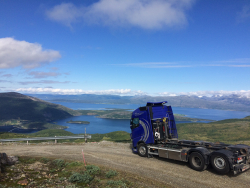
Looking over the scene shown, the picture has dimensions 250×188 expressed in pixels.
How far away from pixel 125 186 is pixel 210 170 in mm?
6545

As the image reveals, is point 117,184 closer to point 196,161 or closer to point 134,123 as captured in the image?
point 196,161

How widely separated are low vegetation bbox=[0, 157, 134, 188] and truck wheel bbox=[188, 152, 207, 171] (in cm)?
469

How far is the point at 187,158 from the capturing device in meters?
12.7

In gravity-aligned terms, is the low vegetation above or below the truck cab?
below

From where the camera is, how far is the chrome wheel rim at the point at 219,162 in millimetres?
10878

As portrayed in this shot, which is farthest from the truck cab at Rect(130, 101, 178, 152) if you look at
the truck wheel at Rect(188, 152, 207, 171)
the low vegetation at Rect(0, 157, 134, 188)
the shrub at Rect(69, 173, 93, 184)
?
the shrub at Rect(69, 173, 93, 184)

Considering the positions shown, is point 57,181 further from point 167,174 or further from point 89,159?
point 167,174

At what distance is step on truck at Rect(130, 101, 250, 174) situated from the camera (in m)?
11.0

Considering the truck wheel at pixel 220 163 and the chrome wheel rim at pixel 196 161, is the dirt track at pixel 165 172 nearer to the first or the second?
the truck wheel at pixel 220 163

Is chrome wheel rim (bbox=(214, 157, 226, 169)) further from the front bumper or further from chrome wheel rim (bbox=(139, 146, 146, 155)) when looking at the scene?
chrome wheel rim (bbox=(139, 146, 146, 155))

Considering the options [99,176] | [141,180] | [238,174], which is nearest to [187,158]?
[238,174]

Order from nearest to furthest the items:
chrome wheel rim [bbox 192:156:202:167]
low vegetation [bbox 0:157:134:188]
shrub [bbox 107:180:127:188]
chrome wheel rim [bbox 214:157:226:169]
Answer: shrub [bbox 107:180:127:188], low vegetation [bbox 0:157:134:188], chrome wheel rim [bbox 214:157:226:169], chrome wheel rim [bbox 192:156:202:167]

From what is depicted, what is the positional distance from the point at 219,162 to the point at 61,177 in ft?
34.8

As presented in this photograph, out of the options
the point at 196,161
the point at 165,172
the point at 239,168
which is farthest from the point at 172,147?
the point at 239,168
